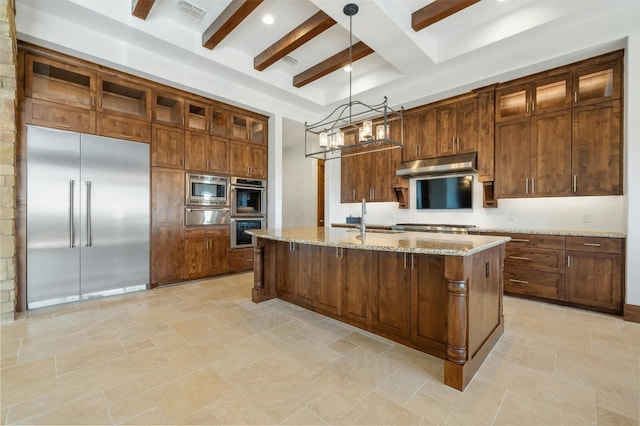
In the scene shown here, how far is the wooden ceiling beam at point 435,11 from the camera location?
2.96 meters

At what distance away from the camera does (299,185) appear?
8.03 m

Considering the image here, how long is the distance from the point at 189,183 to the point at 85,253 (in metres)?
1.57

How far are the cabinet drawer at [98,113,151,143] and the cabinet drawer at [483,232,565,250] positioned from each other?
5.05m

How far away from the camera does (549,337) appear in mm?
2537

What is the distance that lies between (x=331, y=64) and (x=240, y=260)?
3.54m

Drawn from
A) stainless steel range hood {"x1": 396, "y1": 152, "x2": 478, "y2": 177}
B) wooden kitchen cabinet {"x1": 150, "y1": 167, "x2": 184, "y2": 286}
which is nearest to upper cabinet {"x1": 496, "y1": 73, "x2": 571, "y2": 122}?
stainless steel range hood {"x1": 396, "y1": 152, "x2": 478, "y2": 177}

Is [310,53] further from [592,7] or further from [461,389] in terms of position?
[461,389]

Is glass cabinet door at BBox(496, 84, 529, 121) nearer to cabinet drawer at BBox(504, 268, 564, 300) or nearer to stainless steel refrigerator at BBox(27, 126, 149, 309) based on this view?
cabinet drawer at BBox(504, 268, 564, 300)

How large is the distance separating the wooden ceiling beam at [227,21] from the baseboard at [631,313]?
4912mm

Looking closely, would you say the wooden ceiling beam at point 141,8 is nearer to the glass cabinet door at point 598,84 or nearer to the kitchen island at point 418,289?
the kitchen island at point 418,289

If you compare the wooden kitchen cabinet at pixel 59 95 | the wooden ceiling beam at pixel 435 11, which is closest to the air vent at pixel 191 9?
the wooden kitchen cabinet at pixel 59 95

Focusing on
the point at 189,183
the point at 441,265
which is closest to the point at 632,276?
the point at 441,265

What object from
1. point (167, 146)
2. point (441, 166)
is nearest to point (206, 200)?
point (167, 146)

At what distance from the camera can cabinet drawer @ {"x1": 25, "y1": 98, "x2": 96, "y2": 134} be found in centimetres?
321
